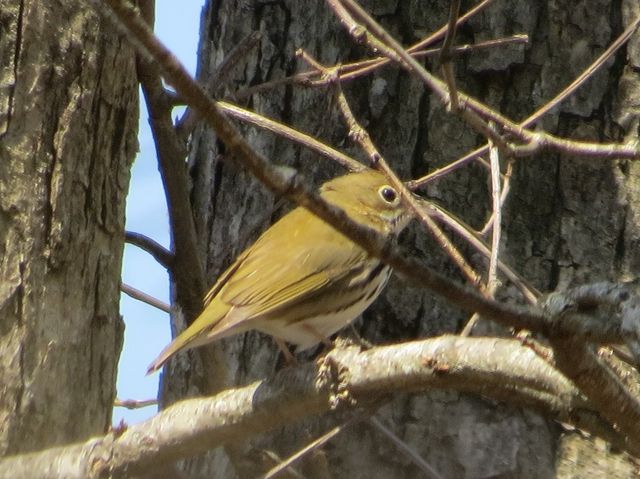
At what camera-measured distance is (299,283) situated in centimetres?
383

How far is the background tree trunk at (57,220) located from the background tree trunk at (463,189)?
682 mm

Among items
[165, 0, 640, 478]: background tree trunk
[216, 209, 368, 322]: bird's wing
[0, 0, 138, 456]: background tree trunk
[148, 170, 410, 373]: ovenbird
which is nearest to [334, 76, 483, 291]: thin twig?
[148, 170, 410, 373]: ovenbird

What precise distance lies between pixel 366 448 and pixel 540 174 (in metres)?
1.04

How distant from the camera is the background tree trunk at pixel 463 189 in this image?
3654 millimetres

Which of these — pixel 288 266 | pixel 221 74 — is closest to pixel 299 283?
pixel 288 266

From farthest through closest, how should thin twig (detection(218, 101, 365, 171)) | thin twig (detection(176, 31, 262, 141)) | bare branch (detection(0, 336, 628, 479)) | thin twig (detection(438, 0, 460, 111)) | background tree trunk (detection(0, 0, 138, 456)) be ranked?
thin twig (detection(176, 31, 262, 141))
thin twig (detection(218, 101, 365, 171))
background tree trunk (detection(0, 0, 138, 456))
thin twig (detection(438, 0, 460, 111))
bare branch (detection(0, 336, 628, 479))

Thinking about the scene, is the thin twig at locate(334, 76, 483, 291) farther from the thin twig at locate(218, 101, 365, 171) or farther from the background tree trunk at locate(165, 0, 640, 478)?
the background tree trunk at locate(165, 0, 640, 478)

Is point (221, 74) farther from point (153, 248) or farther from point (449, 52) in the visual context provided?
point (449, 52)

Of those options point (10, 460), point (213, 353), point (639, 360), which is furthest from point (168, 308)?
point (639, 360)

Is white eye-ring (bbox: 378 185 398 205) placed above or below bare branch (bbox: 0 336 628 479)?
above

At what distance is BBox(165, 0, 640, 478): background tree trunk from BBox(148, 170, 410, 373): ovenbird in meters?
0.16

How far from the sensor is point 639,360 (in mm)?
1765

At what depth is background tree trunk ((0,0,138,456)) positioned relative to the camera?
2.88m

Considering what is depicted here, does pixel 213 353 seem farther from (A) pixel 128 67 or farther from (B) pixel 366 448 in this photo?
(A) pixel 128 67
